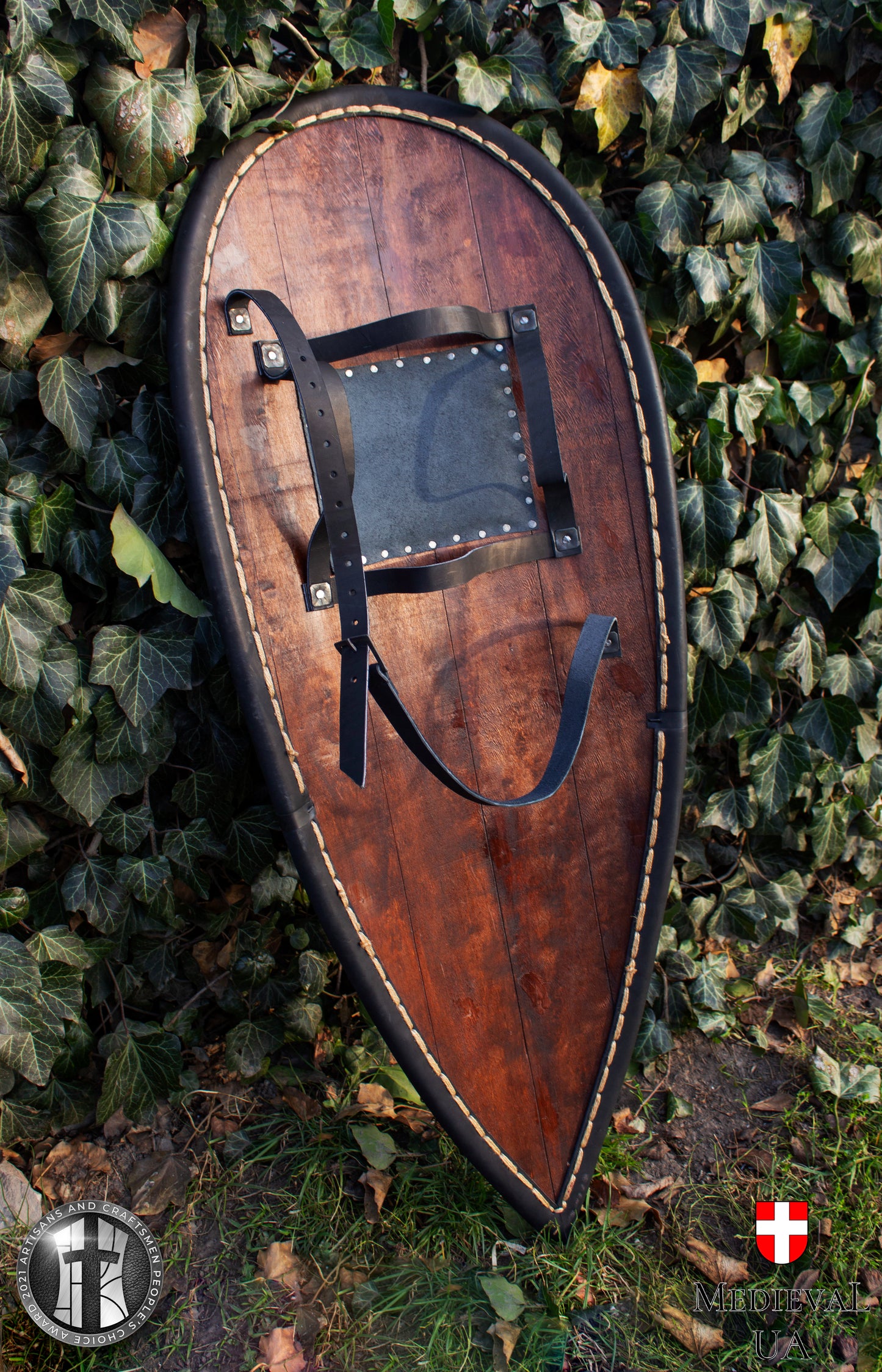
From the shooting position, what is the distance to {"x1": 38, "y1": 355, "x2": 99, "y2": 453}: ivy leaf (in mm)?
1531

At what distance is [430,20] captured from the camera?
5.40 ft

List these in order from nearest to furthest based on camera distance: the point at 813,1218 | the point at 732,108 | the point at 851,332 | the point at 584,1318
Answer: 1. the point at 584,1318
2. the point at 813,1218
3. the point at 732,108
4. the point at 851,332

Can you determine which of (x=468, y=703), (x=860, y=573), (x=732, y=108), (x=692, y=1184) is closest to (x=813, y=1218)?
Result: (x=692, y=1184)

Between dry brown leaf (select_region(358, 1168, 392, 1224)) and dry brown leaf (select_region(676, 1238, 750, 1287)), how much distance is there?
525 millimetres

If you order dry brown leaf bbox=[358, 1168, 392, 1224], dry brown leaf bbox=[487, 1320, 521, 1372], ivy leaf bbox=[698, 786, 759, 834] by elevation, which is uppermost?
ivy leaf bbox=[698, 786, 759, 834]

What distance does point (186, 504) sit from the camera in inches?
65.6

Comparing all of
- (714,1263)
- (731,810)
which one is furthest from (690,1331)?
(731,810)

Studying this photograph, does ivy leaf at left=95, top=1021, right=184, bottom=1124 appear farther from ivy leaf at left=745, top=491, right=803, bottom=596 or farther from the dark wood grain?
ivy leaf at left=745, top=491, right=803, bottom=596

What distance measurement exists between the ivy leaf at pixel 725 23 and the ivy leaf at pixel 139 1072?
2108 mm

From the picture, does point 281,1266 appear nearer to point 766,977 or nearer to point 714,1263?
point 714,1263

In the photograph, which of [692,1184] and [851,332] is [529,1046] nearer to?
[692,1184]

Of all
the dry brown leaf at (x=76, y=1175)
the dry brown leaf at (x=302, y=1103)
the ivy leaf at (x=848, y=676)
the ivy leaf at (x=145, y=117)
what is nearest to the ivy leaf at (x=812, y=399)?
the ivy leaf at (x=848, y=676)

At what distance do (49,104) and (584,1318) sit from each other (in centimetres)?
207

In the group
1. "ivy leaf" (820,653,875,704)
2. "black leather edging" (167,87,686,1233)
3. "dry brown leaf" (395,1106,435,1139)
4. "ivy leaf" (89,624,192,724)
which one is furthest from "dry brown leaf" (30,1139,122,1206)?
"ivy leaf" (820,653,875,704)
